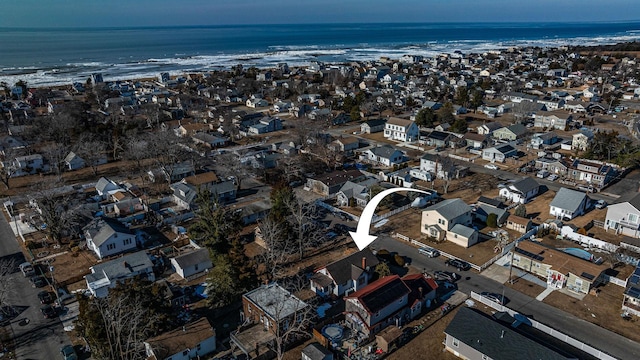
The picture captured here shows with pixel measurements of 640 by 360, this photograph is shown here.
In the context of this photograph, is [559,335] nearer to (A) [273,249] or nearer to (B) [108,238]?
(A) [273,249]

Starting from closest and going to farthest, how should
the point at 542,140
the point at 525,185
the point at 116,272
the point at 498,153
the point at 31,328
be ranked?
the point at 31,328 < the point at 116,272 < the point at 525,185 < the point at 498,153 < the point at 542,140

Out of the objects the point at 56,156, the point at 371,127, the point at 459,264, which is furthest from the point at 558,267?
the point at 56,156

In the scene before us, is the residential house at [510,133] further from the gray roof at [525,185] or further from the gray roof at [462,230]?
the gray roof at [462,230]

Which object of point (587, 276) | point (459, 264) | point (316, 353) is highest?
point (587, 276)

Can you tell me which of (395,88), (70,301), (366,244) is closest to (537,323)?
(366,244)

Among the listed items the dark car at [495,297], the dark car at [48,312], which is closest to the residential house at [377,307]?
the dark car at [495,297]

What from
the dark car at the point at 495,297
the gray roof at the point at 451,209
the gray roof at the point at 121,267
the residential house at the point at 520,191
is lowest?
the dark car at the point at 495,297

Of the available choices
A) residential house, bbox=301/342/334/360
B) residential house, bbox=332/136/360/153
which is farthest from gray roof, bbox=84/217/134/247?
residential house, bbox=332/136/360/153
